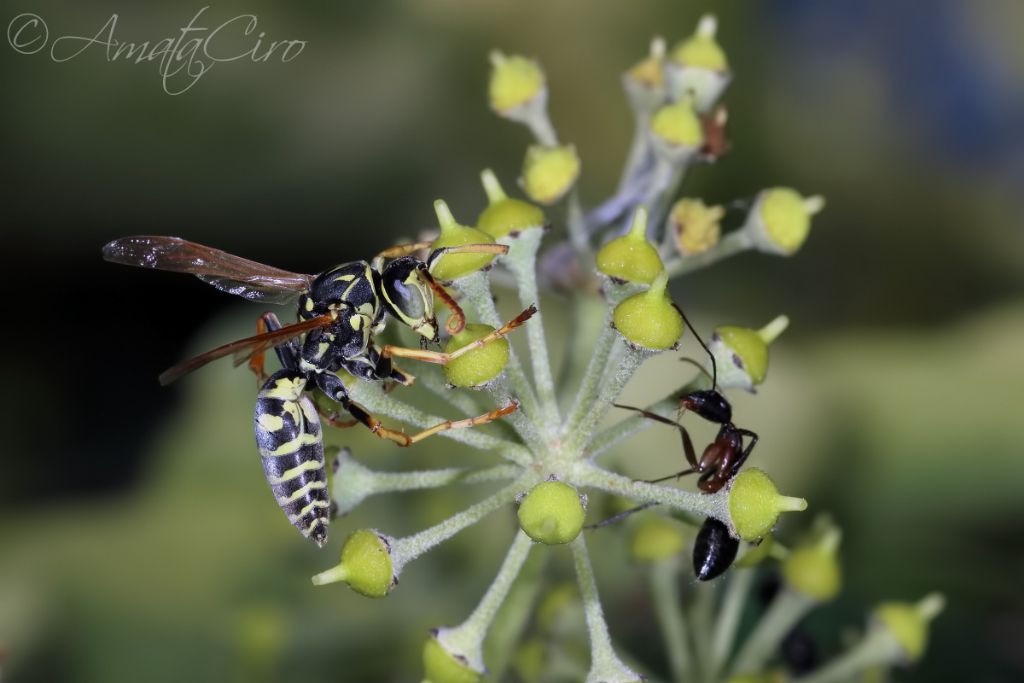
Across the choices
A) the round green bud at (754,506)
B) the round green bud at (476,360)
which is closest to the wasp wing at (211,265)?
the round green bud at (476,360)

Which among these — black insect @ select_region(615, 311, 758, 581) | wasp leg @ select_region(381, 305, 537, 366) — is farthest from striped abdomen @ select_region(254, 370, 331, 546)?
black insect @ select_region(615, 311, 758, 581)

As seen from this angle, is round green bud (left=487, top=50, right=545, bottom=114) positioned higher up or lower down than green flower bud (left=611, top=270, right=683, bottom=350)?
higher up

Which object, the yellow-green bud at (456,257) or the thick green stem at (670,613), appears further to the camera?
the thick green stem at (670,613)

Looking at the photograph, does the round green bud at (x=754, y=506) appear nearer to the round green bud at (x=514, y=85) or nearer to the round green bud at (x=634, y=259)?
the round green bud at (x=634, y=259)

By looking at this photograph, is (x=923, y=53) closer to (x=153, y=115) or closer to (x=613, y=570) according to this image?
(x=613, y=570)

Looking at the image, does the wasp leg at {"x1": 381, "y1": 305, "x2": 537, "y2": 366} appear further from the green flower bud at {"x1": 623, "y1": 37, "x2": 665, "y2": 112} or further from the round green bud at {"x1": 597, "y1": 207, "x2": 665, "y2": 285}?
the green flower bud at {"x1": 623, "y1": 37, "x2": 665, "y2": 112}

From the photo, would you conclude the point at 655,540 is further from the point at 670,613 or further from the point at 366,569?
the point at 366,569

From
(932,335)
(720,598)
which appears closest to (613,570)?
(720,598)
